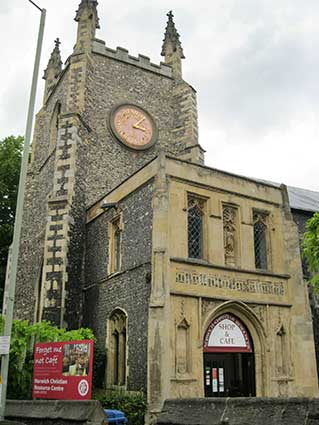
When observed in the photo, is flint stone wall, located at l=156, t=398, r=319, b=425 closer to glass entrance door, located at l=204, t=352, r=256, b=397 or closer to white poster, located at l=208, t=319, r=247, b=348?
white poster, located at l=208, t=319, r=247, b=348

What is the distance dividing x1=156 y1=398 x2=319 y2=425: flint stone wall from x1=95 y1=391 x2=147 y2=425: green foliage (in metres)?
7.06

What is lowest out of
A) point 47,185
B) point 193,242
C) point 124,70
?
point 193,242

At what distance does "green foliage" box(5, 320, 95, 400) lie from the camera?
11.3m

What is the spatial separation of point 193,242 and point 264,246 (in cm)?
305

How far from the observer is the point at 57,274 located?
54.5 ft

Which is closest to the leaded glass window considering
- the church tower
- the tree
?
the church tower

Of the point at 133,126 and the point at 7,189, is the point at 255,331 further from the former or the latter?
the point at 7,189

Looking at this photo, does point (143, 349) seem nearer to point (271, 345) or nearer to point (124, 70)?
point (271, 345)

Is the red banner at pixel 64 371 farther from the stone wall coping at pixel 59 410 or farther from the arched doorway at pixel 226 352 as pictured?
the arched doorway at pixel 226 352

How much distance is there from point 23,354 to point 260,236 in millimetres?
8738

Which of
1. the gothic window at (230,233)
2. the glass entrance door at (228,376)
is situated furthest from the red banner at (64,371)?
the gothic window at (230,233)

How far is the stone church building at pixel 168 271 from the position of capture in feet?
41.1

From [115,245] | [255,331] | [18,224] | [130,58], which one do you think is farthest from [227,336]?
[130,58]

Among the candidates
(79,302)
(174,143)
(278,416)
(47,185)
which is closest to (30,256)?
(47,185)
